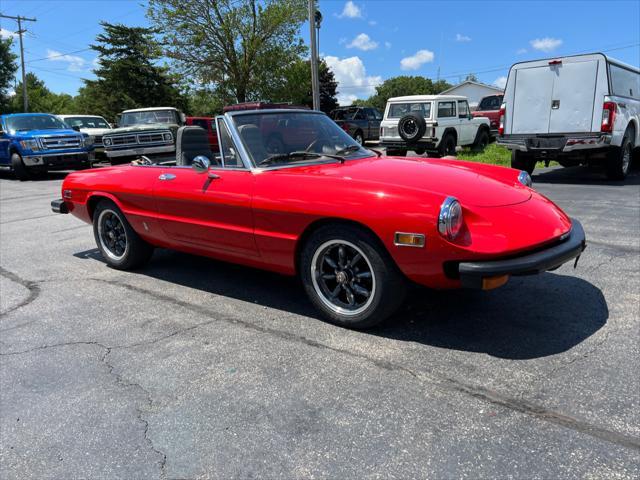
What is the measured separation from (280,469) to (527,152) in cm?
935

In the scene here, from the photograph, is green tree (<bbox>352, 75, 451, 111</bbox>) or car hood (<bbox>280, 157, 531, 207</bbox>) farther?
green tree (<bbox>352, 75, 451, 111</bbox>)

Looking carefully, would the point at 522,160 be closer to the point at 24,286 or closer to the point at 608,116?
the point at 608,116

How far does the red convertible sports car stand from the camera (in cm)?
284

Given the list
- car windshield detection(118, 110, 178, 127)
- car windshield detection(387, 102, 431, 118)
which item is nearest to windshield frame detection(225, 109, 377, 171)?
car windshield detection(387, 102, 431, 118)

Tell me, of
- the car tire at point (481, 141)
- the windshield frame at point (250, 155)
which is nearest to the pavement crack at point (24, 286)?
the windshield frame at point (250, 155)

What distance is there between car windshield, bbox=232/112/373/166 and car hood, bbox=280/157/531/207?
23 centimetres

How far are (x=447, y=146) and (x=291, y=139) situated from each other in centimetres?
1242

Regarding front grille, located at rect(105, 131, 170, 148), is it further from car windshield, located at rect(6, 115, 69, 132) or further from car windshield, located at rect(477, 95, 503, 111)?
car windshield, located at rect(477, 95, 503, 111)

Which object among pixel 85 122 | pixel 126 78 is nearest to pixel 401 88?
pixel 126 78

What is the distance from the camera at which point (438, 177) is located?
3309 millimetres

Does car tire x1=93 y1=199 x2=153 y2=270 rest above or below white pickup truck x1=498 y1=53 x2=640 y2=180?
below

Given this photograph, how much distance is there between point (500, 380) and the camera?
2.59 metres

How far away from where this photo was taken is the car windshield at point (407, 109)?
15.4m

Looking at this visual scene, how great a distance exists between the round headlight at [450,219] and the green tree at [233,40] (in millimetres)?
28940
